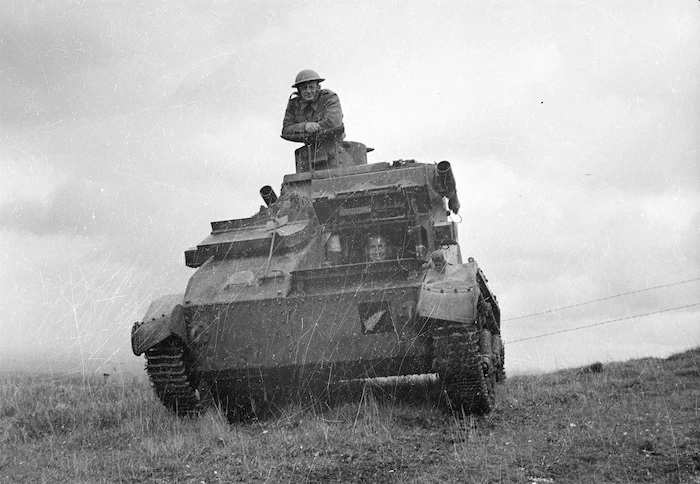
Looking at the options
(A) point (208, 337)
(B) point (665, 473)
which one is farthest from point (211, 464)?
(B) point (665, 473)

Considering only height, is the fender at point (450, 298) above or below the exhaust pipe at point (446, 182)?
below

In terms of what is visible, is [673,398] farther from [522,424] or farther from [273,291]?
[273,291]

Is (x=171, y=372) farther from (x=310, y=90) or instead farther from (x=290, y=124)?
(x=310, y=90)

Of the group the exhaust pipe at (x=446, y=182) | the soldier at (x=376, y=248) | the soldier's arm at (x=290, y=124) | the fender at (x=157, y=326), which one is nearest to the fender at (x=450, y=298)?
the soldier at (x=376, y=248)

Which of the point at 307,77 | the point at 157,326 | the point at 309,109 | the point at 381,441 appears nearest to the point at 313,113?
the point at 309,109

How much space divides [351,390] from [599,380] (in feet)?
10.8

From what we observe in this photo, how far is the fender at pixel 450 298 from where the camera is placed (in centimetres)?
676

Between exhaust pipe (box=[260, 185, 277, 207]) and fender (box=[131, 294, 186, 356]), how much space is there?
2882 mm

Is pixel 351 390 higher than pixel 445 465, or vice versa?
pixel 351 390

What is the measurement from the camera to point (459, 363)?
696 cm

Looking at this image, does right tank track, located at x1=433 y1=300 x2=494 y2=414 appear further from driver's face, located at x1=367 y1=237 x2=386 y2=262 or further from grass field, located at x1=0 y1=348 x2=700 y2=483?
driver's face, located at x1=367 y1=237 x2=386 y2=262

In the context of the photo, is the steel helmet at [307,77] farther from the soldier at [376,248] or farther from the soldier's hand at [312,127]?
the soldier at [376,248]

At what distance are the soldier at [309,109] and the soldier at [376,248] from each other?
2.31 metres

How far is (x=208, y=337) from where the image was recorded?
7.52m
